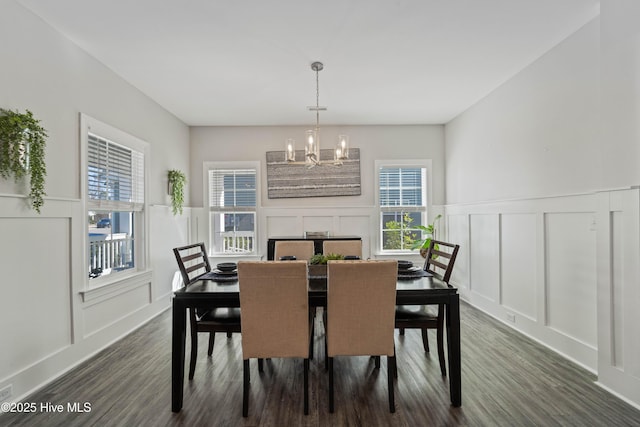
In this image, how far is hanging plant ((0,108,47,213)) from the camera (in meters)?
2.01

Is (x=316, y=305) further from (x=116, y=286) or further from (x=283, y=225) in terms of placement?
(x=283, y=225)

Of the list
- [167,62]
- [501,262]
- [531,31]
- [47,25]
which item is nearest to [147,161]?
[167,62]

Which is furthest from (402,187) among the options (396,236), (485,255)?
(485,255)

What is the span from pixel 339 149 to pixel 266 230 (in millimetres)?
2698

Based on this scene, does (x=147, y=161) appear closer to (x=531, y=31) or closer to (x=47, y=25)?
(x=47, y=25)

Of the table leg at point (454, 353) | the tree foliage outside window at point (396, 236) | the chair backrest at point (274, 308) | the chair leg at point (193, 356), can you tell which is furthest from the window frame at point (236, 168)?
the table leg at point (454, 353)

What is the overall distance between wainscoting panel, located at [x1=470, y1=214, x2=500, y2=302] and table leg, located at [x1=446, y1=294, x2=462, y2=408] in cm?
200

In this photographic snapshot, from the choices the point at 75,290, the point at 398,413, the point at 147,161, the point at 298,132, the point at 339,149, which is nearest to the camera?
the point at 398,413

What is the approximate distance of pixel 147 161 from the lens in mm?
3855

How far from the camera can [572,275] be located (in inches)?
104

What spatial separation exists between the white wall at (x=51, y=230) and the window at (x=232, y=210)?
1945 mm

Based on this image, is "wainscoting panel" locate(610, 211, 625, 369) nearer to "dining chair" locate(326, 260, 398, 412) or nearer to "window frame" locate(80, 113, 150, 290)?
"dining chair" locate(326, 260, 398, 412)

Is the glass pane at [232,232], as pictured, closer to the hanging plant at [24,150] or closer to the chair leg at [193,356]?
the chair leg at [193,356]

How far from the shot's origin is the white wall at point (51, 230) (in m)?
2.11
